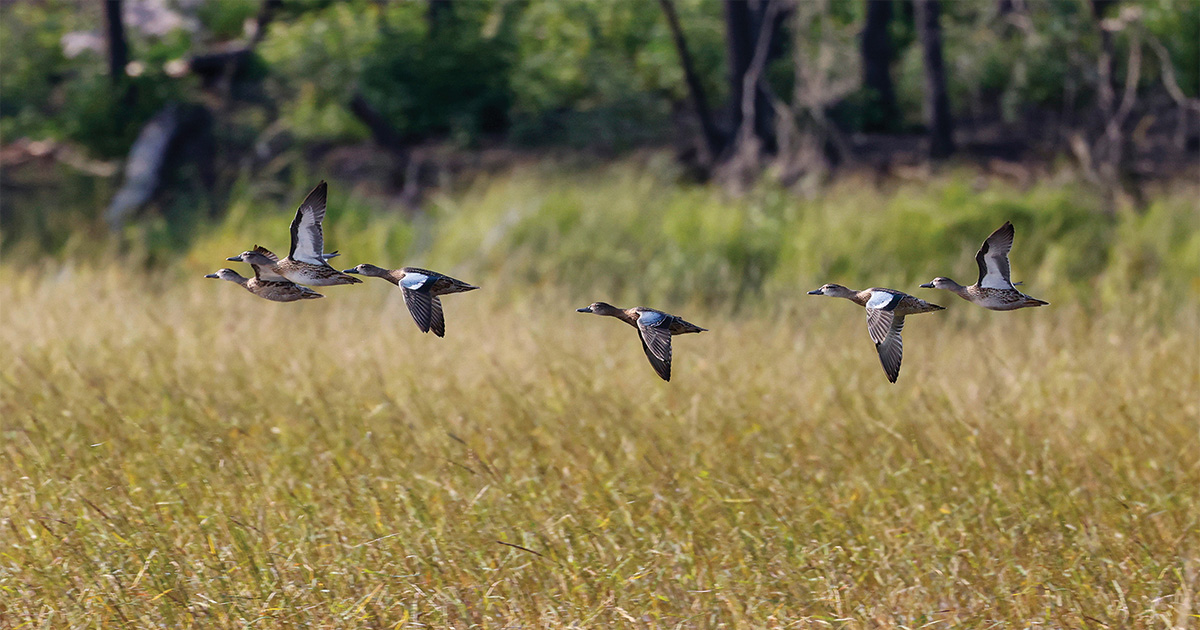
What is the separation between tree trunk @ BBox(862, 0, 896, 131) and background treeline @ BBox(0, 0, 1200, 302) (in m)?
0.03

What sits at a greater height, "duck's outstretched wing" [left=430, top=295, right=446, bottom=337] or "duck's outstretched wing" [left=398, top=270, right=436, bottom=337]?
"duck's outstretched wing" [left=398, top=270, right=436, bottom=337]

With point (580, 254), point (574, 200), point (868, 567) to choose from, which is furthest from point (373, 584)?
point (574, 200)

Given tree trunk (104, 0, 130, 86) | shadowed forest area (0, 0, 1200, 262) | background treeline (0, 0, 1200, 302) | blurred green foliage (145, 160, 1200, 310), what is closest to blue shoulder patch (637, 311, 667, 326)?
blurred green foliage (145, 160, 1200, 310)

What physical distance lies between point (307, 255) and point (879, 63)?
1351 cm

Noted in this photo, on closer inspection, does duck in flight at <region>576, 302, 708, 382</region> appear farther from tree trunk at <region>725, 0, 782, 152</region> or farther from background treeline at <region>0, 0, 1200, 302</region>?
tree trunk at <region>725, 0, 782, 152</region>

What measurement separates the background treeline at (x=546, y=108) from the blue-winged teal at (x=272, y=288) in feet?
30.8

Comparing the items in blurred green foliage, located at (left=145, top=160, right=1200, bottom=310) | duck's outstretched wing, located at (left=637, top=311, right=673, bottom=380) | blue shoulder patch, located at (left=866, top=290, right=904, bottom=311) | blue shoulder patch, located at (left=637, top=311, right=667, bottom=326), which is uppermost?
blue shoulder patch, located at (left=866, top=290, right=904, bottom=311)

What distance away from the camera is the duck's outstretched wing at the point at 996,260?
1566 mm

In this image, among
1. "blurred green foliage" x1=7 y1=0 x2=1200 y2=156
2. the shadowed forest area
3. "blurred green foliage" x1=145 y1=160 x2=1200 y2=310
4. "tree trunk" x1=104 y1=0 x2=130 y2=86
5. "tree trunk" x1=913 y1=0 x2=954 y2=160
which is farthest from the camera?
"blurred green foliage" x1=7 y1=0 x2=1200 y2=156

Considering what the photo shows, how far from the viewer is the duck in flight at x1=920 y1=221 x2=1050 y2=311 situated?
149 centimetres

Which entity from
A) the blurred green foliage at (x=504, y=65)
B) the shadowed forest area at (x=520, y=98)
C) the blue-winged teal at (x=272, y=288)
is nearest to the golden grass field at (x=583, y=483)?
the blue-winged teal at (x=272, y=288)

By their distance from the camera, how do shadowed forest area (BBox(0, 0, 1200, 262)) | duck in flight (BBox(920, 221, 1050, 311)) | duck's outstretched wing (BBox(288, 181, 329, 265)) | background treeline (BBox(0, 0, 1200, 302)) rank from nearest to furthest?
1. duck in flight (BBox(920, 221, 1050, 311))
2. duck's outstretched wing (BBox(288, 181, 329, 265))
3. background treeline (BBox(0, 0, 1200, 302))
4. shadowed forest area (BBox(0, 0, 1200, 262))

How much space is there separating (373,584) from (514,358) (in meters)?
2.33

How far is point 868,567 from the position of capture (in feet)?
13.3
